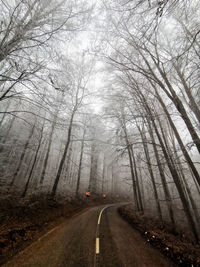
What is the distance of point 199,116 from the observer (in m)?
3.94

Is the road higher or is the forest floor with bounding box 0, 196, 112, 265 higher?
the forest floor with bounding box 0, 196, 112, 265

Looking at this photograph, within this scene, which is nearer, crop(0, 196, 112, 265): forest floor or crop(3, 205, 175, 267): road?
crop(3, 205, 175, 267): road

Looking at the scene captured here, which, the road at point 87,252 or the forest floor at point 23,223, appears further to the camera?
the forest floor at point 23,223

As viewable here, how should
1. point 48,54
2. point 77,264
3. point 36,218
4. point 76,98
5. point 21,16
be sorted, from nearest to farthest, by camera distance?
point 77,264 → point 21,16 → point 48,54 → point 36,218 → point 76,98

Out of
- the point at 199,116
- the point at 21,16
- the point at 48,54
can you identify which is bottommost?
the point at 199,116

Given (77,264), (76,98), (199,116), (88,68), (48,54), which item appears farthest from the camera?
(88,68)

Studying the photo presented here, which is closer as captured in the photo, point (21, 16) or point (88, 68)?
point (21, 16)

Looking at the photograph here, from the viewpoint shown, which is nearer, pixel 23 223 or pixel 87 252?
pixel 87 252

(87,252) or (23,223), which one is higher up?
(23,223)

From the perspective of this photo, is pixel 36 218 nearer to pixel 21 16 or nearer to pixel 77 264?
pixel 77 264

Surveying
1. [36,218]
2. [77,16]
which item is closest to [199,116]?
[77,16]

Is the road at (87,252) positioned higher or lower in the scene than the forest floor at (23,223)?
lower

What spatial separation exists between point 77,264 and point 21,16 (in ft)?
23.7

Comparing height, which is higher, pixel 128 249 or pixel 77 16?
pixel 77 16
